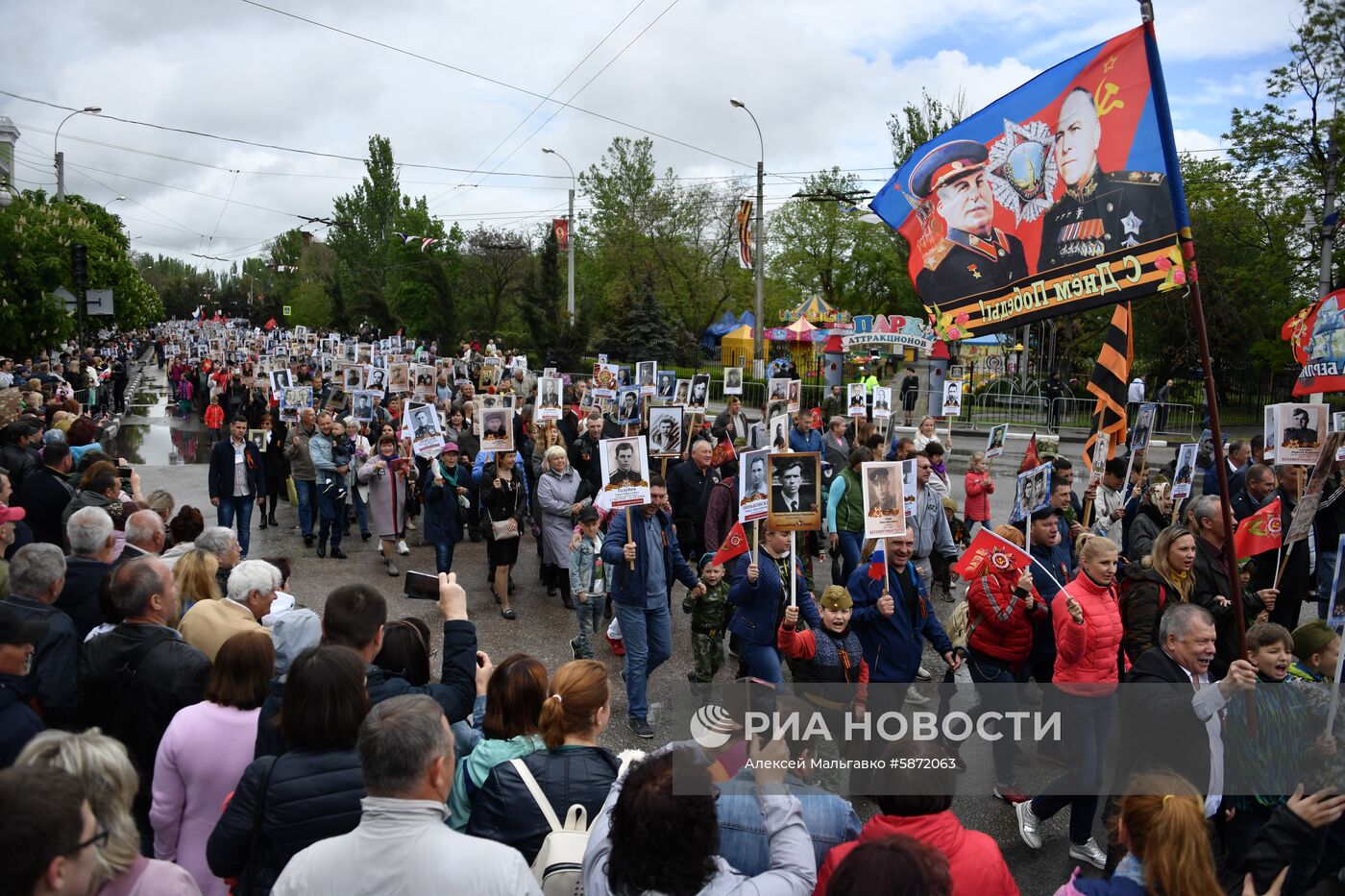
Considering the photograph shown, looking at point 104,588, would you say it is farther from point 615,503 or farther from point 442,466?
point 442,466

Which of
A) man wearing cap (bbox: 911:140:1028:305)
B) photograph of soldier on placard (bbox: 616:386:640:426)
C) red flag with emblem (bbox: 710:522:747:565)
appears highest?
man wearing cap (bbox: 911:140:1028:305)

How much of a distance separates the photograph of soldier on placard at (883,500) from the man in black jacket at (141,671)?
4.11 meters

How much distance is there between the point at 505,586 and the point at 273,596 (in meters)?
4.96

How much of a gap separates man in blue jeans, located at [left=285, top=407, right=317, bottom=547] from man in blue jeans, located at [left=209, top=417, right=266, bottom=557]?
0.56m

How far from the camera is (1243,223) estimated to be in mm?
28828

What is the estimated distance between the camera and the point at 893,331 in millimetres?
31969

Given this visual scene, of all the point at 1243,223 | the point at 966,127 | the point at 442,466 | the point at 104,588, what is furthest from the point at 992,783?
the point at 1243,223

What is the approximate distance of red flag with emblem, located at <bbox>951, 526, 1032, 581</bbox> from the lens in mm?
5695

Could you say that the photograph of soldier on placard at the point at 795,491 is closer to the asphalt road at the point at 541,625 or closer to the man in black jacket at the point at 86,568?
the asphalt road at the point at 541,625

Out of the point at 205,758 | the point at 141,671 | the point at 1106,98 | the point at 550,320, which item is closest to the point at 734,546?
the point at 1106,98

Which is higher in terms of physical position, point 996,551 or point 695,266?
point 695,266

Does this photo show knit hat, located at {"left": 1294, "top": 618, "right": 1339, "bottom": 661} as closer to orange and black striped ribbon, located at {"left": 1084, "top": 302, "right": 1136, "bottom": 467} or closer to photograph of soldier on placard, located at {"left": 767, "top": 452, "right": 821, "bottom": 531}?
photograph of soldier on placard, located at {"left": 767, "top": 452, "right": 821, "bottom": 531}

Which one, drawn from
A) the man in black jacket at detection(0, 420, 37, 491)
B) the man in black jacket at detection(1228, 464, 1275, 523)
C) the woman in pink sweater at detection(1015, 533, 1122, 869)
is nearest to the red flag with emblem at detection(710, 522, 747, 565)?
the woman in pink sweater at detection(1015, 533, 1122, 869)

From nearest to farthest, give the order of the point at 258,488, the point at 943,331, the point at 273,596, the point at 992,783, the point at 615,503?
the point at 273,596
the point at 943,331
the point at 992,783
the point at 615,503
the point at 258,488
